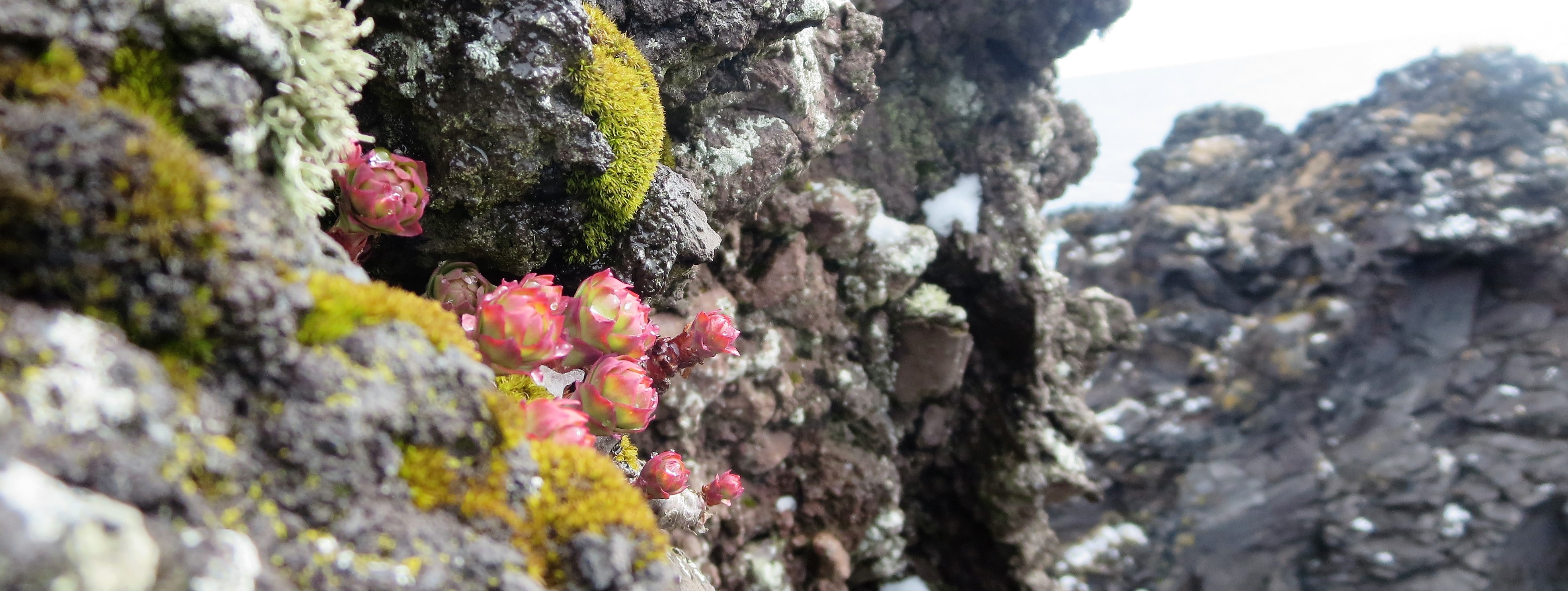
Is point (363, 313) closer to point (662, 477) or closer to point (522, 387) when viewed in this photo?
point (522, 387)

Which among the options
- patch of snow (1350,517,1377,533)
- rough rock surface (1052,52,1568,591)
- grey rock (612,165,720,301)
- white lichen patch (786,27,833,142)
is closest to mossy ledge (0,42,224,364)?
grey rock (612,165,720,301)

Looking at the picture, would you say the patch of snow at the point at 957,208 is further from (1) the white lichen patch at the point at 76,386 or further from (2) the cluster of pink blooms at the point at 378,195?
(1) the white lichen patch at the point at 76,386

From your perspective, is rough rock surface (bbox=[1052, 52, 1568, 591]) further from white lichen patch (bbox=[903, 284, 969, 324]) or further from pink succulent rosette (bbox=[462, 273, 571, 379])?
pink succulent rosette (bbox=[462, 273, 571, 379])

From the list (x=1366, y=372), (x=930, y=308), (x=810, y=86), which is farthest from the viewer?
(x=1366, y=372)

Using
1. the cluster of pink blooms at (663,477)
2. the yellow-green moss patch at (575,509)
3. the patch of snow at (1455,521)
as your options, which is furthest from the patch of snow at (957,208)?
the patch of snow at (1455,521)

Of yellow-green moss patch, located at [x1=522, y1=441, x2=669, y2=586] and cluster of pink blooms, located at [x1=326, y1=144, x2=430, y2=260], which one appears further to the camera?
cluster of pink blooms, located at [x1=326, y1=144, x2=430, y2=260]

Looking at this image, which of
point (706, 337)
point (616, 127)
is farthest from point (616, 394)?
point (616, 127)
